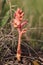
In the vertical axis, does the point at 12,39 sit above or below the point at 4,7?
below

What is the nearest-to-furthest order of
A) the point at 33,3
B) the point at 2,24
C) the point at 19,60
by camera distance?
1. the point at 19,60
2. the point at 2,24
3. the point at 33,3

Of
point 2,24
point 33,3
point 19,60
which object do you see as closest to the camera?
point 19,60

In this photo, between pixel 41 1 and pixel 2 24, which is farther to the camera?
pixel 41 1

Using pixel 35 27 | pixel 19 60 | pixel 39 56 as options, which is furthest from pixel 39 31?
pixel 19 60

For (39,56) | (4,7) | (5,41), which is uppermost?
(4,7)

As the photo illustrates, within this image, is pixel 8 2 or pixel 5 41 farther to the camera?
pixel 8 2

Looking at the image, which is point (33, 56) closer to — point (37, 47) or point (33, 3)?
point (37, 47)

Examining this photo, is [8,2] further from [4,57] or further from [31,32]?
[4,57]

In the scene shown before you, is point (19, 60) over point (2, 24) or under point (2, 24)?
under

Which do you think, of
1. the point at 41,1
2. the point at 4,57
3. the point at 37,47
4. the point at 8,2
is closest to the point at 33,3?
the point at 41,1
